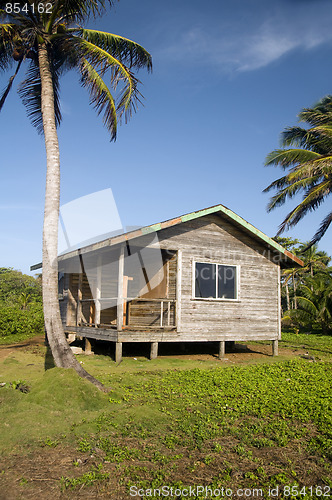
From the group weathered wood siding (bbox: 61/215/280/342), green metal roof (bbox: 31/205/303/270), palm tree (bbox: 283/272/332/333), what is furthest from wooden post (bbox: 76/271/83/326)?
palm tree (bbox: 283/272/332/333)

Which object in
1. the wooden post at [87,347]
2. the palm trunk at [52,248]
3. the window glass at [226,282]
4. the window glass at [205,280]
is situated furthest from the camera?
the window glass at [226,282]

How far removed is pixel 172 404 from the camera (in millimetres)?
7914

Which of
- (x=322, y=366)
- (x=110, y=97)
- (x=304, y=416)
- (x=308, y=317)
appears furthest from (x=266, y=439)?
(x=308, y=317)

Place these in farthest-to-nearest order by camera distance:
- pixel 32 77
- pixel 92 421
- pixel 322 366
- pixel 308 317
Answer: pixel 308 317 < pixel 322 366 < pixel 32 77 < pixel 92 421

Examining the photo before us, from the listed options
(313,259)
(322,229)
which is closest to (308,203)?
(322,229)

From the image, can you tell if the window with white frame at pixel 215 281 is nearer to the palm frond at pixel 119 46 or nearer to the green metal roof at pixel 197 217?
the green metal roof at pixel 197 217

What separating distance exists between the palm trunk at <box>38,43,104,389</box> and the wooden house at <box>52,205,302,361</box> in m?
→ 3.38

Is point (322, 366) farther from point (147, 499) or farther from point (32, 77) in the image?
point (32, 77)

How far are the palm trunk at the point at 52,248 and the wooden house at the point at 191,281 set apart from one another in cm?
338

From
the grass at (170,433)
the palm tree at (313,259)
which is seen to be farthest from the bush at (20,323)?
the palm tree at (313,259)

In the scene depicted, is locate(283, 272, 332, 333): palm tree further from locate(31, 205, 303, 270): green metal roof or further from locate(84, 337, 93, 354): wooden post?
locate(84, 337, 93, 354): wooden post

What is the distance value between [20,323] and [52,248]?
16611mm

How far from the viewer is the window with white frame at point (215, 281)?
14.9m

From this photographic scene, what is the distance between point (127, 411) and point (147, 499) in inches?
122
